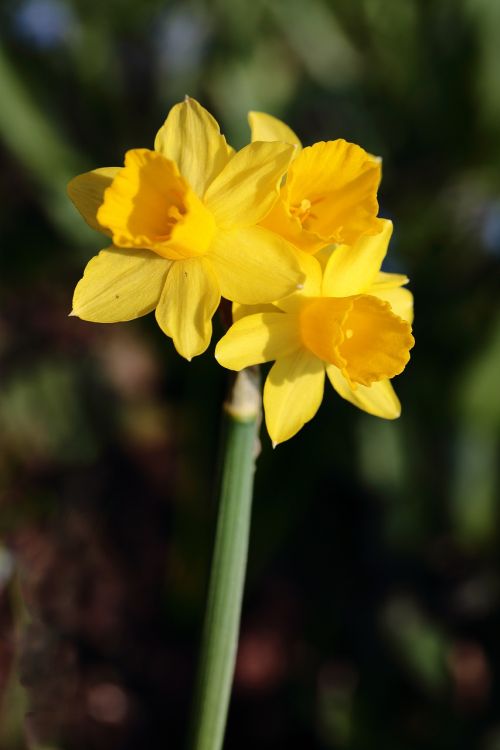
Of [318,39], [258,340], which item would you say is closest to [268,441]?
[258,340]

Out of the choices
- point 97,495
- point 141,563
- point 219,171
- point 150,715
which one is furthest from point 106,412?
point 219,171

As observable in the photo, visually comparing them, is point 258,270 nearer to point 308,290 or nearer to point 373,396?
point 308,290

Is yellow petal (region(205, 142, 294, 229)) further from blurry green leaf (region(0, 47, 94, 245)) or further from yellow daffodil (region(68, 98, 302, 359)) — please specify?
blurry green leaf (region(0, 47, 94, 245))

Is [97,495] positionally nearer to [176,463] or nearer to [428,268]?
[176,463]

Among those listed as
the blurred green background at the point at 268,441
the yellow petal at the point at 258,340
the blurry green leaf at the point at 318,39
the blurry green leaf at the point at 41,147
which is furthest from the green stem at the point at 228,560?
the blurry green leaf at the point at 318,39

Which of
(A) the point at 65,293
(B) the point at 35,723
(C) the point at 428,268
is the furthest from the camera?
(A) the point at 65,293

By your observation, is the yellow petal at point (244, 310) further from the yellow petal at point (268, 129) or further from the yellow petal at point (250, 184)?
the yellow petal at point (268, 129)
